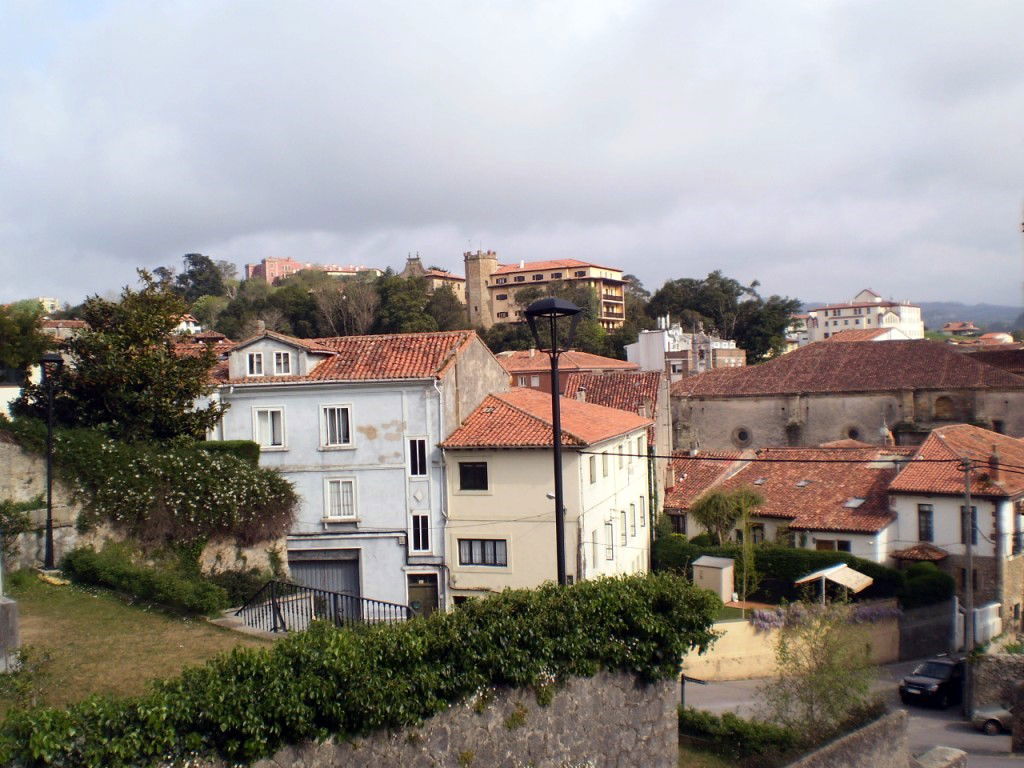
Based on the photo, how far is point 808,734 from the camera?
14.2 meters

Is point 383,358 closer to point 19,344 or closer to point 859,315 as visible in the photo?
point 19,344

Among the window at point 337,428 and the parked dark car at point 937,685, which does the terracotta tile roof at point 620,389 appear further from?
the parked dark car at point 937,685

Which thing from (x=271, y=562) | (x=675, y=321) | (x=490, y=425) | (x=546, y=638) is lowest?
(x=271, y=562)

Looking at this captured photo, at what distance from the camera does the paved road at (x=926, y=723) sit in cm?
2039

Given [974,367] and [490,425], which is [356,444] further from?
[974,367]

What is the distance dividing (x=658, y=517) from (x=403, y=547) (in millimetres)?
13314

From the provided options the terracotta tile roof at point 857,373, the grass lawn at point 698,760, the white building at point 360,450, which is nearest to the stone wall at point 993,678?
the grass lawn at point 698,760

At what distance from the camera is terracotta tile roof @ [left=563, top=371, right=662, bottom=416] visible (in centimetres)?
4034

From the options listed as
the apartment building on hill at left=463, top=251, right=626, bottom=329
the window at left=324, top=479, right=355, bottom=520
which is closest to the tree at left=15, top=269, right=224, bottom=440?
the window at left=324, top=479, right=355, bottom=520

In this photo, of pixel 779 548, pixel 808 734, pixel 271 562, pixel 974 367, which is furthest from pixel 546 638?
pixel 974 367

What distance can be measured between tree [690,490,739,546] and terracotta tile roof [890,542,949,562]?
20.1 feet

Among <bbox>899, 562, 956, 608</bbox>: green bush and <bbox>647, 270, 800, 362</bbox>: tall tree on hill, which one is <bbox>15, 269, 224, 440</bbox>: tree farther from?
<bbox>647, 270, 800, 362</bbox>: tall tree on hill

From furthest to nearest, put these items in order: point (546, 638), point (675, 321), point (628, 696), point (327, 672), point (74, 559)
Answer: point (675, 321), point (74, 559), point (628, 696), point (546, 638), point (327, 672)

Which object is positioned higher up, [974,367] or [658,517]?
[974,367]
